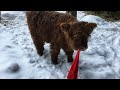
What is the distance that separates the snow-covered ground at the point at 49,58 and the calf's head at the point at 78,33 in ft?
2.46

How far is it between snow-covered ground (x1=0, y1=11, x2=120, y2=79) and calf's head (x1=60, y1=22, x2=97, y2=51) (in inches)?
29.6

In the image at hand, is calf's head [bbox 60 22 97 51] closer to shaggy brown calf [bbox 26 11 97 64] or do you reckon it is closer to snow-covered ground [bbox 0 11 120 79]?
shaggy brown calf [bbox 26 11 97 64]

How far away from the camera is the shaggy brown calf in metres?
3.44

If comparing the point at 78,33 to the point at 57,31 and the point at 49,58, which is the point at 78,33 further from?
the point at 49,58

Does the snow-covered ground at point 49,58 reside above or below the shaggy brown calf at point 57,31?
below

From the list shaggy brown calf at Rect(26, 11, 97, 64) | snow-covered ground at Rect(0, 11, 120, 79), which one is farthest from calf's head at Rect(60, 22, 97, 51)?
snow-covered ground at Rect(0, 11, 120, 79)

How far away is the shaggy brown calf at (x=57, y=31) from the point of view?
3437mm

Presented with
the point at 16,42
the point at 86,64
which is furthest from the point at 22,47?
the point at 86,64

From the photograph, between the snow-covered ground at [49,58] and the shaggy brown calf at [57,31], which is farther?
the snow-covered ground at [49,58]

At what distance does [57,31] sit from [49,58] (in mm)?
851

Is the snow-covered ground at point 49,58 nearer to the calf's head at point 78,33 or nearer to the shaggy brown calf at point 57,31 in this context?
the shaggy brown calf at point 57,31

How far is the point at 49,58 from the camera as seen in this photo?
189 inches

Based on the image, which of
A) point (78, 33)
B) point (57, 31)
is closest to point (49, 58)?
point (57, 31)

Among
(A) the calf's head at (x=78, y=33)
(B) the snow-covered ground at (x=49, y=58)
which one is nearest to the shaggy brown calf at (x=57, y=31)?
(A) the calf's head at (x=78, y=33)
